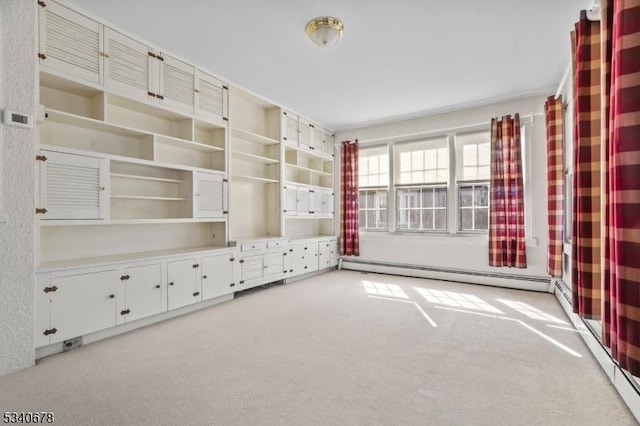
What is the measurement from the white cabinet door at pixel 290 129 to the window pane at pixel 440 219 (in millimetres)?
2687

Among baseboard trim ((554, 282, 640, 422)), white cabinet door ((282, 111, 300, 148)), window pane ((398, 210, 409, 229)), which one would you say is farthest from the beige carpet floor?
white cabinet door ((282, 111, 300, 148))

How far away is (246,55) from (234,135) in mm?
1309

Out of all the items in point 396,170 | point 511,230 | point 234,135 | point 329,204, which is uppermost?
point 234,135

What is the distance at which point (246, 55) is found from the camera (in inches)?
131

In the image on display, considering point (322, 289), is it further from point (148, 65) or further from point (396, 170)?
point (148, 65)

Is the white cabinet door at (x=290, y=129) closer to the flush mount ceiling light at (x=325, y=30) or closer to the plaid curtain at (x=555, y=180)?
the flush mount ceiling light at (x=325, y=30)

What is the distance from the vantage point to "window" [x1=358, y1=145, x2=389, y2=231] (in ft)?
19.0

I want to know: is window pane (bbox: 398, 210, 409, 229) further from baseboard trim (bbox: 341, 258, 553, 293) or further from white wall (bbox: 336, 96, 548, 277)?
baseboard trim (bbox: 341, 258, 553, 293)

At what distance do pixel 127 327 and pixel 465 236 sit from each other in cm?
466

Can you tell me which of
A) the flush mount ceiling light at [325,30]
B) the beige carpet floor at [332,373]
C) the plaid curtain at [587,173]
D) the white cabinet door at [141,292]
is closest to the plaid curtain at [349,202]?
the beige carpet floor at [332,373]

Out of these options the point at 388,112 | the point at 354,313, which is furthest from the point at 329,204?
the point at 354,313

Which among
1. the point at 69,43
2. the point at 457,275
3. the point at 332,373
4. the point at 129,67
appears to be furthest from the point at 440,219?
the point at 69,43

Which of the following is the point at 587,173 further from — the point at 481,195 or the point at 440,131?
the point at 440,131

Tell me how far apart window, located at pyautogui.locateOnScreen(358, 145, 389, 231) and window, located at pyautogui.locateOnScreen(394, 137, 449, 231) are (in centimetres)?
26
